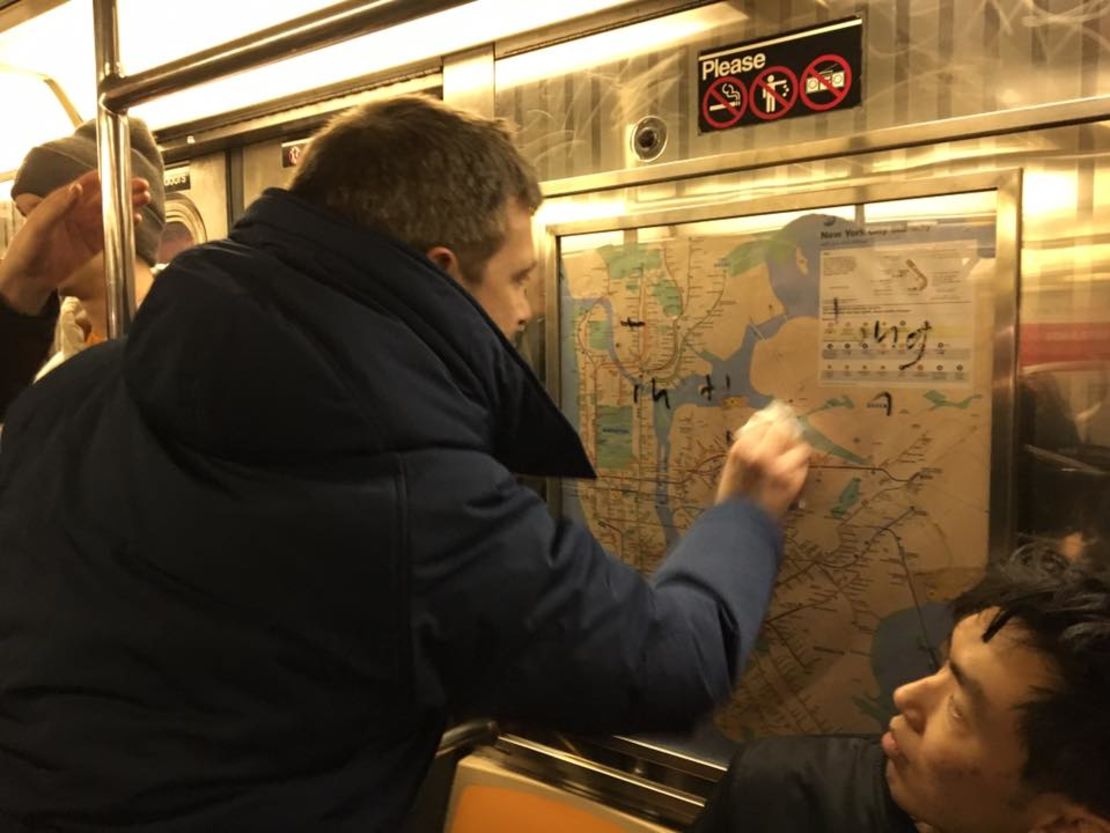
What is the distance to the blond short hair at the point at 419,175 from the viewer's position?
93cm

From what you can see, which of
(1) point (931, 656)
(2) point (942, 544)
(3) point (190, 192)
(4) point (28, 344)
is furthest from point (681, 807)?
(3) point (190, 192)

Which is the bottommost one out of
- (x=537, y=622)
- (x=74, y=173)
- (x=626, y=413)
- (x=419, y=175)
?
(x=537, y=622)

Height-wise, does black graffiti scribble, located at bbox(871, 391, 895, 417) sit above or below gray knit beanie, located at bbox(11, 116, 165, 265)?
below

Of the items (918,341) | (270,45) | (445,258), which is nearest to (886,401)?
(918,341)

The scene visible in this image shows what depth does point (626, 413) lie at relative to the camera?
5.45 ft

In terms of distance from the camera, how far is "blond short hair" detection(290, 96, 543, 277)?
3.04 ft

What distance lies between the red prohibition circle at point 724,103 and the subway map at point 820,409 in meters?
0.18

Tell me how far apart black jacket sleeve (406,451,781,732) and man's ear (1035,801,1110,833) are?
14.6 inches

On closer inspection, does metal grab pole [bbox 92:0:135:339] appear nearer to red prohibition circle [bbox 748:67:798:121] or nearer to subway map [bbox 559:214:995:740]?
subway map [bbox 559:214:995:740]

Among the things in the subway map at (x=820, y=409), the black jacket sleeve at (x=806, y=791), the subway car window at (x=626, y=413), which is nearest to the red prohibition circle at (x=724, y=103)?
the subway car window at (x=626, y=413)

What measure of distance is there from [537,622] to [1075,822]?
60 centimetres

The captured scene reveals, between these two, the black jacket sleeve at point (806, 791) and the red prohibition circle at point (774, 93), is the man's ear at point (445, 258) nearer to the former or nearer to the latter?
the red prohibition circle at point (774, 93)

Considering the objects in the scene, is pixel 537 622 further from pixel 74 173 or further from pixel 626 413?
pixel 74 173

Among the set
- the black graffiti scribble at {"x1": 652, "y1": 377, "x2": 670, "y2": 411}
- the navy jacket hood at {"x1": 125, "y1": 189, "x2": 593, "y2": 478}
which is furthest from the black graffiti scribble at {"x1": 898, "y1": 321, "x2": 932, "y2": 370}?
the navy jacket hood at {"x1": 125, "y1": 189, "x2": 593, "y2": 478}
